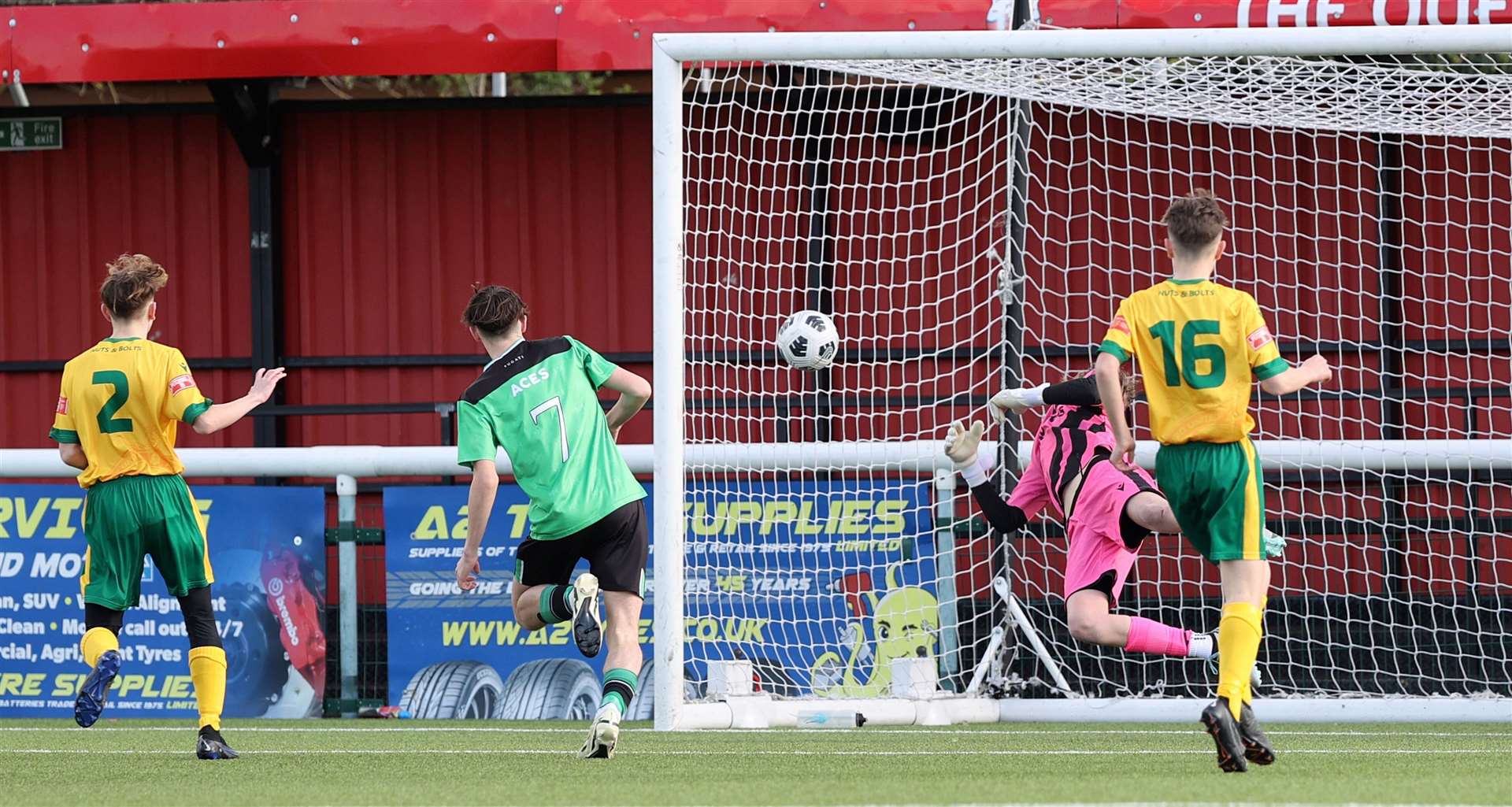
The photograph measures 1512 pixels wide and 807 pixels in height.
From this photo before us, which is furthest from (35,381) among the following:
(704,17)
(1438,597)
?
(1438,597)

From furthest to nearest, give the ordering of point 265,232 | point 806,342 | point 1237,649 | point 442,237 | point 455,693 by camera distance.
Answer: point 442,237 < point 265,232 < point 806,342 < point 455,693 < point 1237,649

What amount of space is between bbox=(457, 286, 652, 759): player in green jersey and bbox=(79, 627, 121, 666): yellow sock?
117 cm

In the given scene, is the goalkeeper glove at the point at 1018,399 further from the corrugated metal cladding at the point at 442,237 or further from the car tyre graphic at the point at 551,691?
the corrugated metal cladding at the point at 442,237

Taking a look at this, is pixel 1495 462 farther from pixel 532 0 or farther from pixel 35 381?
pixel 35 381

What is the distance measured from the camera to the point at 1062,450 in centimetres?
727

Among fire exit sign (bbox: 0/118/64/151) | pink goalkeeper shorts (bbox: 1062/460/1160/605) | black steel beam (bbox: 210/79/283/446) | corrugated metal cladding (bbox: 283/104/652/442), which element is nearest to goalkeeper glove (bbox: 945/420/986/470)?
pink goalkeeper shorts (bbox: 1062/460/1160/605)

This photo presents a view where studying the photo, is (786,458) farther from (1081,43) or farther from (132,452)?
(132,452)

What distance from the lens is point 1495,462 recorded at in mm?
8234

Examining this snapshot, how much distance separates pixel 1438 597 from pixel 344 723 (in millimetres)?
5742

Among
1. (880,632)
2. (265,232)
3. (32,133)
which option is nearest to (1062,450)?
(880,632)

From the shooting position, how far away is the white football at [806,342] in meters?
8.97

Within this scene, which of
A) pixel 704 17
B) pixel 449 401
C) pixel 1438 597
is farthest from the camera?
pixel 449 401

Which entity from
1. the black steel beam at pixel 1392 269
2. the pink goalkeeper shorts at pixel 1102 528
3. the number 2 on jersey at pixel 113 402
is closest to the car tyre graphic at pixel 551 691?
the pink goalkeeper shorts at pixel 1102 528

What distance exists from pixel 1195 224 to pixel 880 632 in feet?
11.6
